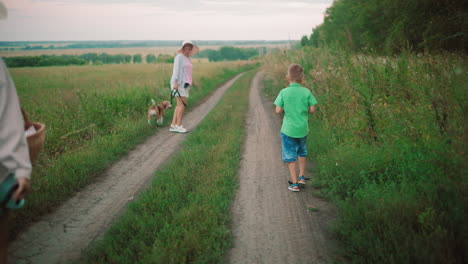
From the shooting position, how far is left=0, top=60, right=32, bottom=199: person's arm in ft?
5.24

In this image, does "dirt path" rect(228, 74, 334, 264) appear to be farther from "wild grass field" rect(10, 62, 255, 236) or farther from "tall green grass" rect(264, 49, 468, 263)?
"wild grass field" rect(10, 62, 255, 236)

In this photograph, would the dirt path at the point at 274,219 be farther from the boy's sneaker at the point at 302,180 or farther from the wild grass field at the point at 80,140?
the wild grass field at the point at 80,140

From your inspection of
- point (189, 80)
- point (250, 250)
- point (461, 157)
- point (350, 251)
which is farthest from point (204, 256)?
point (189, 80)

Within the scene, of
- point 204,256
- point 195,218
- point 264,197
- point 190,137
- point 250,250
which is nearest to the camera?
point 204,256

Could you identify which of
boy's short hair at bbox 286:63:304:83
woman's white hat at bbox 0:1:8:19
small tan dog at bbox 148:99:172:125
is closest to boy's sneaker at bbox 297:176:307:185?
boy's short hair at bbox 286:63:304:83

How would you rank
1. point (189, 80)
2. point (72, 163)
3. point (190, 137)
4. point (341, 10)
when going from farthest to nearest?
point (341, 10), point (189, 80), point (190, 137), point (72, 163)

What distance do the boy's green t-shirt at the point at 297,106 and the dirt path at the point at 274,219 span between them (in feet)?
3.17

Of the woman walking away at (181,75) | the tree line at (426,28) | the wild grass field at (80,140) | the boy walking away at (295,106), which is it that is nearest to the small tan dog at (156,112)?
the wild grass field at (80,140)

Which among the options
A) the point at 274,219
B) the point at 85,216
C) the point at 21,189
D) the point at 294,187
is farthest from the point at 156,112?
the point at 21,189

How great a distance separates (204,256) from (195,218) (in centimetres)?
63

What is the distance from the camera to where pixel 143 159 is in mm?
5781

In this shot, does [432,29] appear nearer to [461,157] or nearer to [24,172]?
[461,157]

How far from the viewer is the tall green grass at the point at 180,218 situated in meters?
2.69

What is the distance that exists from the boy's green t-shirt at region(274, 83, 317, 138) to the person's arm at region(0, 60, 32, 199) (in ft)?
11.1
